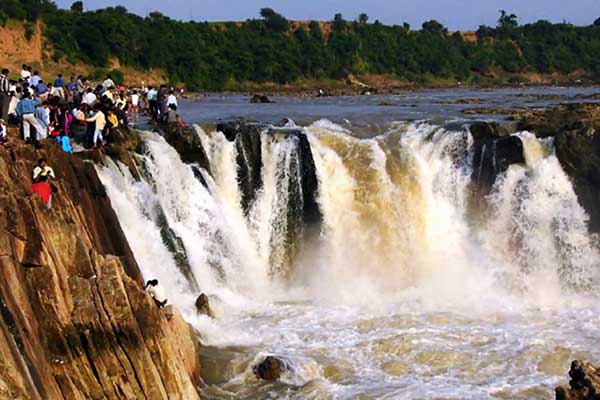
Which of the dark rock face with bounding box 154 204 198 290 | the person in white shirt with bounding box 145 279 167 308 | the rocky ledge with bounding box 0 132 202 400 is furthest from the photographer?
the dark rock face with bounding box 154 204 198 290

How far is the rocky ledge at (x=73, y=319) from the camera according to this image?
38.1 ft

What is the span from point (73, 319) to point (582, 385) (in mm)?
6714

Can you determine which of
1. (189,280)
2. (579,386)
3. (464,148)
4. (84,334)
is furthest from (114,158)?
(579,386)

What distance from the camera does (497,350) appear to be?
Result: 16859 millimetres

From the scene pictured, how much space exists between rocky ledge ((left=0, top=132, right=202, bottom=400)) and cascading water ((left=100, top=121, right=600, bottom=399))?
1.99m

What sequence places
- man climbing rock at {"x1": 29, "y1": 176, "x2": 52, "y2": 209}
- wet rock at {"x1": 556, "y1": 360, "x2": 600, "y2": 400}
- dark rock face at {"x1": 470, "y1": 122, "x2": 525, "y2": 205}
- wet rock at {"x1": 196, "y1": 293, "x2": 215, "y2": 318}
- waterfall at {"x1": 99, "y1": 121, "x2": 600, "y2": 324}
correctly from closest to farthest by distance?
wet rock at {"x1": 556, "y1": 360, "x2": 600, "y2": 400}
man climbing rock at {"x1": 29, "y1": 176, "x2": 52, "y2": 209}
wet rock at {"x1": 196, "y1": 293, "x2": 215, "y2": 318}
waterfall at {"x1": 99, "y1": 121, "x2": 600, "y2": 324}
dark rock face at {"x1": 470, "y1": 122, "x2": 525, "y2": 205}

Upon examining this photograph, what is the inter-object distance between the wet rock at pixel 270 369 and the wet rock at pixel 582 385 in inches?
210

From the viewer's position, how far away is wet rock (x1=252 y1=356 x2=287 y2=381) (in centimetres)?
1538

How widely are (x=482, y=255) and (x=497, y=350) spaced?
22.4 feet

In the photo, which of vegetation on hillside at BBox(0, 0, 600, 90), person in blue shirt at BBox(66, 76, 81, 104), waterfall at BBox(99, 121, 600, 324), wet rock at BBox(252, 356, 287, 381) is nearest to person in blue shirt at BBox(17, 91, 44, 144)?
waterfall at BBox(99, 121, 600, 324)

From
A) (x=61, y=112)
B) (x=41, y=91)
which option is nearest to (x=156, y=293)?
(x=61, y=112)

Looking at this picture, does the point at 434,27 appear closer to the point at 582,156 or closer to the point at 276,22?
the point at 276,22

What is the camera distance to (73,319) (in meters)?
12.6

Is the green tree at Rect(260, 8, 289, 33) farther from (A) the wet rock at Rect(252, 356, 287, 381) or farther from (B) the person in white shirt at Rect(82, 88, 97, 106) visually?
(A) the wet rock at Rect(252, 356, 287, 381)
